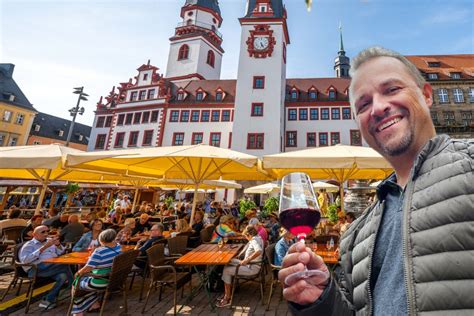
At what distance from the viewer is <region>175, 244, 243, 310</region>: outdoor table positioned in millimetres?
4523

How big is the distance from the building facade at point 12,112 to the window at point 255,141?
137ft

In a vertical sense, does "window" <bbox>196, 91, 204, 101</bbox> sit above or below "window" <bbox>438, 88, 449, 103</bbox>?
below

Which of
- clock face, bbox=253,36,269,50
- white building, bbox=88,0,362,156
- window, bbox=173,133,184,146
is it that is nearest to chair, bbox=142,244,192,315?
white building, bbox=88,0,362,156

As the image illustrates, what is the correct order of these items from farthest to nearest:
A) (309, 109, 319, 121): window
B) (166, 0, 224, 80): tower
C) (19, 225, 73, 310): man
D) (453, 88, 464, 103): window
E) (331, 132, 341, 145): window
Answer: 1. (166, 0, 224, 80): tower
2. (453, 88, 464, 103): window
3. (309, 109, 319, 121): window
4. (331, 132, 341, 145): window
5. (19, 225, 73, 310): man

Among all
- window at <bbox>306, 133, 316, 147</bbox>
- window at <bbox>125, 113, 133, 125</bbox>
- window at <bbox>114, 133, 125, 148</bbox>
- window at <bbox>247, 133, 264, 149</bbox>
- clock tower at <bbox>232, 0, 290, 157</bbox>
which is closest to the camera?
window at <bbox>247, 133, 264, 149</bbox>

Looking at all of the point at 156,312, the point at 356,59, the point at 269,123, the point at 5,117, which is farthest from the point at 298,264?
the point at 5,117

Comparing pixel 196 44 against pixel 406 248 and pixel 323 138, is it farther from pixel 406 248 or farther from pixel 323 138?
pixel 406 248

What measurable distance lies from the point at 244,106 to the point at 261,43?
8.13 meters

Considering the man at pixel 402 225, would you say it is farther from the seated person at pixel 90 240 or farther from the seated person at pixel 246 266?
the seated person at pixel 90 240

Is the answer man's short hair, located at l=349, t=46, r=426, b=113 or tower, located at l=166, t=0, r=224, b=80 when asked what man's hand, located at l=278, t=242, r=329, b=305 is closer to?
man's short hair, located at l=349, t=46, r=426, b=113

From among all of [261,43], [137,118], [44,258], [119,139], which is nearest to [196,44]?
[261,43]

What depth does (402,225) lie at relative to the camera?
0.92 m

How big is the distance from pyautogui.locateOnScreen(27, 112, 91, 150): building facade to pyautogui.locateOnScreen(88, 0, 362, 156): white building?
→ 23102mm

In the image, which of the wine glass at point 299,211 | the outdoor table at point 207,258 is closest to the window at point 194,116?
the outdoor table at point 207,258
